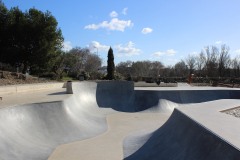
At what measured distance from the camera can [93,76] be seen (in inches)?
1721

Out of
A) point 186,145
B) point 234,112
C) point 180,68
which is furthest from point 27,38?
point 180,68

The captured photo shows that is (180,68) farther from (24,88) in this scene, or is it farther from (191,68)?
(24,88)

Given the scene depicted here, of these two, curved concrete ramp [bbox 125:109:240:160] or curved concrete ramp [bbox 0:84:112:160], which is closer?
curved concrete ramp [bbox 125:109:240:160]

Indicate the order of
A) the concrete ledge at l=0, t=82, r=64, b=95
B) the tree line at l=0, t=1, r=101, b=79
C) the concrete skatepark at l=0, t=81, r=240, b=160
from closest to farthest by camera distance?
the concrete skatepark at l=0, t=81, r=240, b=160 → the concrete ledge at l=0, t=82, r=64, b=95 → the tree line at l=0, t=1, r=101, b=79

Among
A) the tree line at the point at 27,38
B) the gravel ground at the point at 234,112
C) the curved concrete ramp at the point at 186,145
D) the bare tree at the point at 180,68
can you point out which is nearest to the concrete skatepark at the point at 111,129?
the curved concrete ramp at the point at 186,145

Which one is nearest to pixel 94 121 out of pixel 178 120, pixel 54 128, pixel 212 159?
pixel 54 128

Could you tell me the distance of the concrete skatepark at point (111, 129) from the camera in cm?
673

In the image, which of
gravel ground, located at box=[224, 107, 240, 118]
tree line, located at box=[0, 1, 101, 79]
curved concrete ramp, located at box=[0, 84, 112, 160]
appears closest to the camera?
curved concrete ramp, located at box=[0, 84, 112, 160]

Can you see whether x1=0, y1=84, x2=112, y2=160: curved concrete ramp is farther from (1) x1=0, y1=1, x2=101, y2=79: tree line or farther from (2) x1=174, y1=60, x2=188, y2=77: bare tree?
(2) x1=174, y1=60, x2=188, y2=77: bare tree

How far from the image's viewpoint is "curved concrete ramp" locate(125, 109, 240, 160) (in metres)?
5.36

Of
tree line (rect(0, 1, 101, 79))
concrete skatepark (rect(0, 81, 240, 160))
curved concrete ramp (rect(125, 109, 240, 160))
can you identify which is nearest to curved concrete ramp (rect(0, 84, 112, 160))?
concrete skatepark (rect(0, 81, 240, 160))

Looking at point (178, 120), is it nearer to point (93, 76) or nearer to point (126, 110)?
point (126, 110)

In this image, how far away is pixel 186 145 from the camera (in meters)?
7.22

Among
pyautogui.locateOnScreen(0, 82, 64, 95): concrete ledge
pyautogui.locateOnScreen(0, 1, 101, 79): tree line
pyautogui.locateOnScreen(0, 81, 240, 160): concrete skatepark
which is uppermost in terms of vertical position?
pyautogui.locateOnScreen(0, 1, 101, 79): tree line
